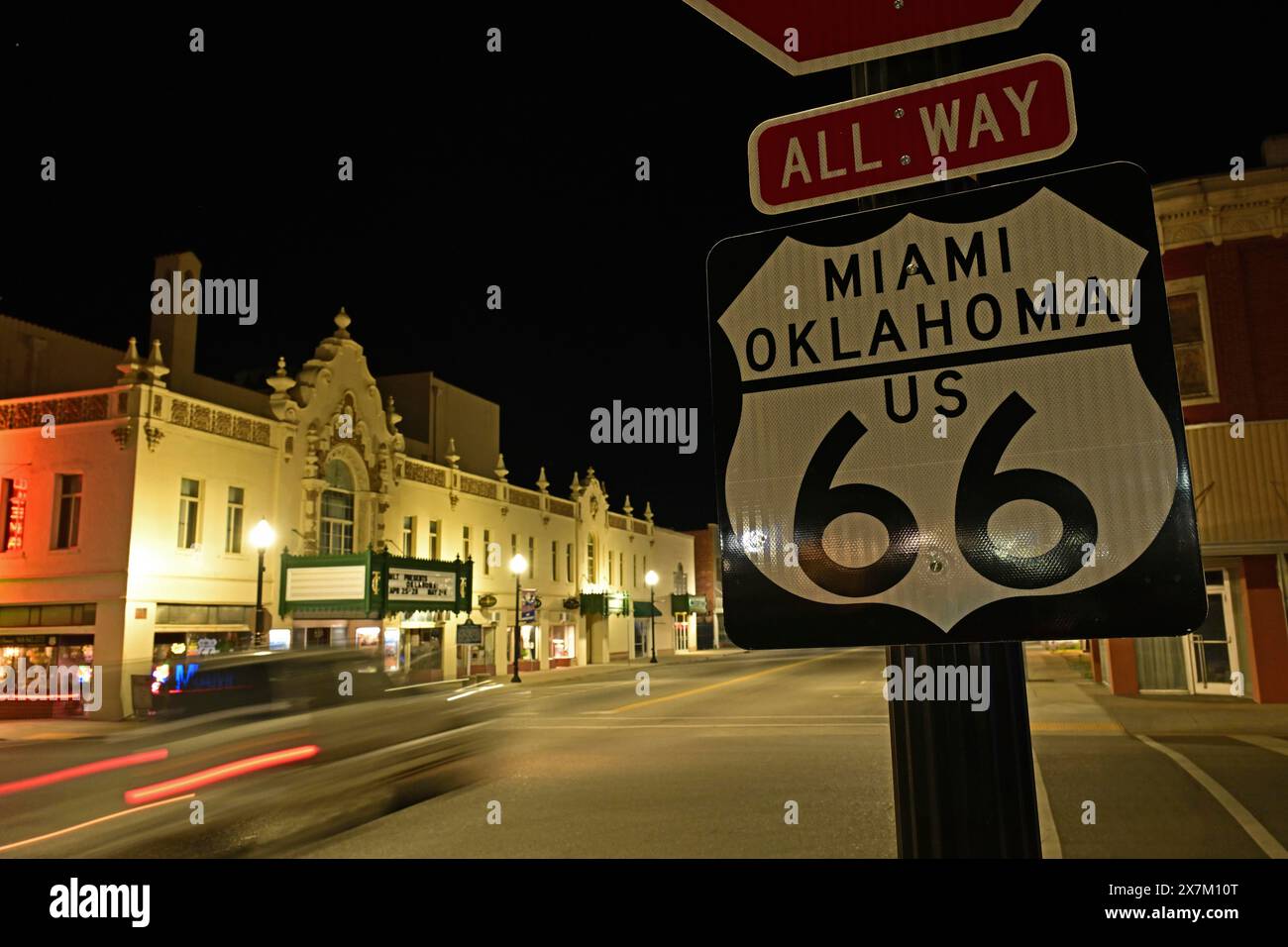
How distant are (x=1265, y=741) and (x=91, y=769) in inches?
628

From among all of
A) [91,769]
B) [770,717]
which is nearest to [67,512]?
[91,769]

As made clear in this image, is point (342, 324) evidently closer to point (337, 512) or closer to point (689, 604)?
point (337, 512)

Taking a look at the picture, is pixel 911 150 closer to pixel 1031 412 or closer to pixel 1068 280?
pixel 1068 280

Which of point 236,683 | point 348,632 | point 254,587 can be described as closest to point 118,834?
point 236,683

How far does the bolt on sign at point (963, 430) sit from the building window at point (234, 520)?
27.5 metres

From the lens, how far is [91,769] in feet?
34.7

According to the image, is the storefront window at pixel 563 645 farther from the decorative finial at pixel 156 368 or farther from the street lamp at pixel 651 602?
the decorative finial at pixel 156 368

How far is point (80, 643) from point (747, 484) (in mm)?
26588

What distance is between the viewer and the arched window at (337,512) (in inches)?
1219

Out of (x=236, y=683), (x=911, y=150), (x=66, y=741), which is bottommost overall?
(x=66, y=741)

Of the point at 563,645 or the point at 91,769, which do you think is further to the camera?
the point at 563,645

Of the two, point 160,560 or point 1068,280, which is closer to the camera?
point 1068,280

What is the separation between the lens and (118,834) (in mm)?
8539

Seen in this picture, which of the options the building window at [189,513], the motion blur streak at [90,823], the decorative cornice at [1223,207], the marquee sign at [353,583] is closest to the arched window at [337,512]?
the marquee sign at [353,583]
